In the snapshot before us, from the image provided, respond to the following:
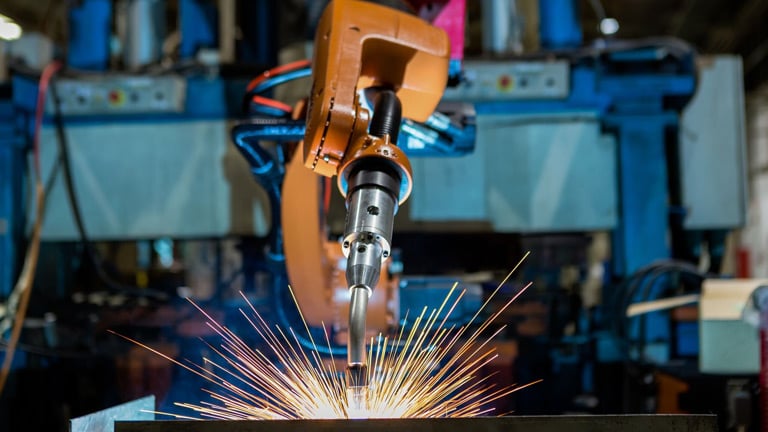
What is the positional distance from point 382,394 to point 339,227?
1.29 m

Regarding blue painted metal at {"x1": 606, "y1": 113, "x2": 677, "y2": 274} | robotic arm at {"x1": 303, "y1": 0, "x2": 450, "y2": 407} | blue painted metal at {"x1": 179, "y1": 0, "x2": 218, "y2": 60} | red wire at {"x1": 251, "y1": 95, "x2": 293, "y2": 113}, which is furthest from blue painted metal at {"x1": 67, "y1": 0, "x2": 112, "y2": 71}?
blue painted metal at {"x1": 606, "y1": 113, "x2": 677, "y2": 274}

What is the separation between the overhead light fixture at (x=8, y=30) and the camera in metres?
2.59

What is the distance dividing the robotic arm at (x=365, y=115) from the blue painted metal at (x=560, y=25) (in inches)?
58.9

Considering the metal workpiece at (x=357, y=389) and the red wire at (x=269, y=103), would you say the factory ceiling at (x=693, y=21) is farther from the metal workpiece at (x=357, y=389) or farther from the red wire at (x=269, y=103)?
the metal workpiece at (x=357, y=389)

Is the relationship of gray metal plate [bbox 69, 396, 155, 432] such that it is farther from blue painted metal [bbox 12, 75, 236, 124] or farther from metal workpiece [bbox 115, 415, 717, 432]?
blue painted metal [bbox 12, 75, 236, 124]

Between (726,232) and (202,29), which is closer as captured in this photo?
(726,232)

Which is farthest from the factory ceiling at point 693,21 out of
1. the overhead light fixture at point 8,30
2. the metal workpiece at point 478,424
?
the metal workpiece at point 478,424

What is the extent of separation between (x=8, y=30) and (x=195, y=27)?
80 cm

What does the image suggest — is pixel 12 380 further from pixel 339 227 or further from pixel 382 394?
pixel 382 394

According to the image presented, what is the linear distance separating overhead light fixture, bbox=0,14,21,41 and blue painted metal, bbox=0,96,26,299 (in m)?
0.33

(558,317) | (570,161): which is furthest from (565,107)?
(558,317)

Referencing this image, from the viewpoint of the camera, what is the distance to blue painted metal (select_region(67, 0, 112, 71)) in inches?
108

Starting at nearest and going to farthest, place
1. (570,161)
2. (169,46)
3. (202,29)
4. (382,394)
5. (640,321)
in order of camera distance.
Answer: (382,394) < (640,321) < (570,161) < (202,29) < (169,46)

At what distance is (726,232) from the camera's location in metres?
2.58
